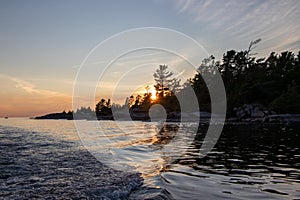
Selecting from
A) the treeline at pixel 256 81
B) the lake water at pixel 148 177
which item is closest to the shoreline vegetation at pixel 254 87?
the treeline at pixel 256 81

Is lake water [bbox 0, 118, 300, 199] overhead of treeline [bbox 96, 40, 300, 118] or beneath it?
beneath

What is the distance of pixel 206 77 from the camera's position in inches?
3959

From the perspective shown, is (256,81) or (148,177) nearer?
(148,177)

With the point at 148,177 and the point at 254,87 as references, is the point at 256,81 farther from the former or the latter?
the point at 148,177

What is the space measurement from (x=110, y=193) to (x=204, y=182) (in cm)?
329

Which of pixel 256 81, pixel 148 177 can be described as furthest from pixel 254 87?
pixel 148 177

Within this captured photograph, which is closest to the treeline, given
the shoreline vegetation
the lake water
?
the shoreline vegetation

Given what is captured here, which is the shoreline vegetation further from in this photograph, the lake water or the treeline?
the lake water

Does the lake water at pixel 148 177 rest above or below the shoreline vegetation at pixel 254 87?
below

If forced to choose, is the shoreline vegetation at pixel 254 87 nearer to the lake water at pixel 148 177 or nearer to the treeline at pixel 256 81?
the treeline at pixel 256 81

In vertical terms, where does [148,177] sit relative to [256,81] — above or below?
below

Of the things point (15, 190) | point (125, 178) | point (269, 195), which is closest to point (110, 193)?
point (125, 178)

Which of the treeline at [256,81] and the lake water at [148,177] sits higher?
the treeline at [256,81]

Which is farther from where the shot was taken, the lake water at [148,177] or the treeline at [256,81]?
the treeline at [256,81]
